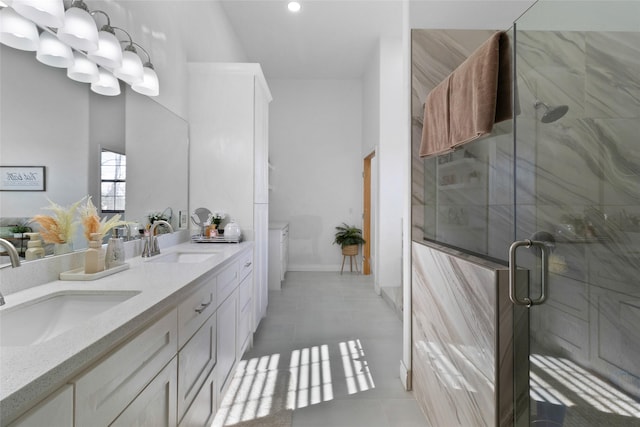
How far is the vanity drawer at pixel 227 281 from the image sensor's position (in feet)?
6.01

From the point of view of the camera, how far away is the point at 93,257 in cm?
139

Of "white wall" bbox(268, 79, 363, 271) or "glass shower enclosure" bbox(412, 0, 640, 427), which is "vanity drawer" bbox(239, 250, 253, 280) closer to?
"glass shower enclosure" bbox(412, 0, 640, 427)

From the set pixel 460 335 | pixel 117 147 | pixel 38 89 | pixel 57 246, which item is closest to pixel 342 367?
pixel 460 335

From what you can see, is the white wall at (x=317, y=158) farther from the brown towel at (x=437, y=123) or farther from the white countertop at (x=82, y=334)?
the white countertop at (x=82, y=334)

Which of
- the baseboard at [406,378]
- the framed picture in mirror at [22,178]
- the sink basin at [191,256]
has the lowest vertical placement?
the baseboard at [406,378]

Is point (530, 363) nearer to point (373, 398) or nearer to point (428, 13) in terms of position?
point (373, 398)

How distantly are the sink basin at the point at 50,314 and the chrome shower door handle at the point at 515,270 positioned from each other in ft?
4.18

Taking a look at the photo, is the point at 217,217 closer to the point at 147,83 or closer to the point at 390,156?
the point at 147,83

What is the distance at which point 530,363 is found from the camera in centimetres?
109

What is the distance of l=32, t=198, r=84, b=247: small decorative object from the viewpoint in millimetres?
1317

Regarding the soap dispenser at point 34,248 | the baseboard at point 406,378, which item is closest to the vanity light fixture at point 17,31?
the soap dispenser at point 34,248

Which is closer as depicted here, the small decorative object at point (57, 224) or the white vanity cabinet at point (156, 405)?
the white vanity cabinet at point (156, 405)

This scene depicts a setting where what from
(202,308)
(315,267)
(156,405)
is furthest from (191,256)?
(315,267)

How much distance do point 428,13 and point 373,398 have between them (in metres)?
2.37
